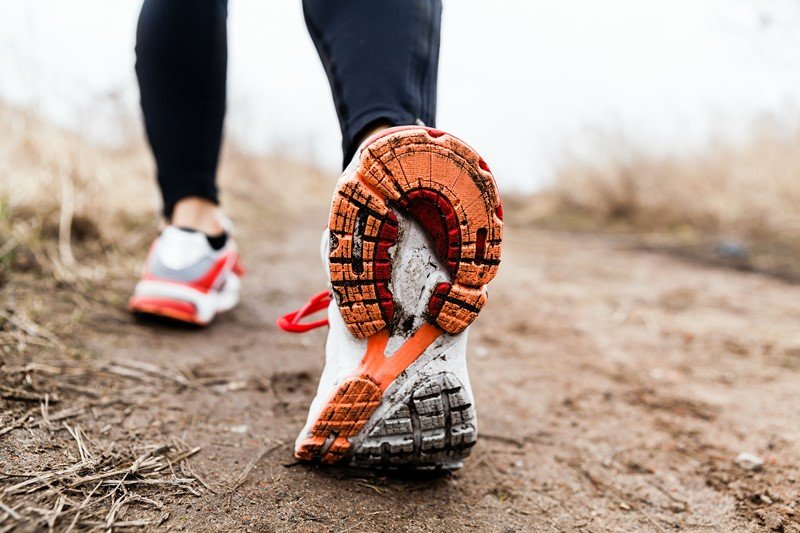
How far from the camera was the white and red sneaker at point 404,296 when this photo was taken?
2.51 feet

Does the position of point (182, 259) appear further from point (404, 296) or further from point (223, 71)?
point (404, 296)

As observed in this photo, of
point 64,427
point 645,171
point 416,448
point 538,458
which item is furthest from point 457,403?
point 645,171

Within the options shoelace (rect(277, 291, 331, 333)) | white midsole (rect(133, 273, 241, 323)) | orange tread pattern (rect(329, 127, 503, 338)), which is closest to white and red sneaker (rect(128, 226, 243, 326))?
white midsole (rect(133, 273, 241, 323))

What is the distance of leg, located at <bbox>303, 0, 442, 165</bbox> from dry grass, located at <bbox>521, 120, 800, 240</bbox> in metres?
4.85

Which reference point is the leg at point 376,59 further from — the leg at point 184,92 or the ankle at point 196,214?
the ankle at point 196,214

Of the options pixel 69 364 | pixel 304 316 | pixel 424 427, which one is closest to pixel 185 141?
pixel 69 364

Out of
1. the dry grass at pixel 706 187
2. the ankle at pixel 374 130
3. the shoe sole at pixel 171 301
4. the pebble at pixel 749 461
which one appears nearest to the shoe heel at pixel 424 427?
the ankle at pixel 374 130

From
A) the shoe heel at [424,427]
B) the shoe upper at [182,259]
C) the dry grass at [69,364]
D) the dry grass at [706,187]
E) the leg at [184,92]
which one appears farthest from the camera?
the dry grass at [706,187]

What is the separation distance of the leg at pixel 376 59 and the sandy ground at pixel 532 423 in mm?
537

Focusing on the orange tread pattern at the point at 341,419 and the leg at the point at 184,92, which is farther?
the leg at the point at 184,92

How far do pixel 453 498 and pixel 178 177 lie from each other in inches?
40.6

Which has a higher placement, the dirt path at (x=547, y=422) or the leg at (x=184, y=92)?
the leg at (x=184, y=92)

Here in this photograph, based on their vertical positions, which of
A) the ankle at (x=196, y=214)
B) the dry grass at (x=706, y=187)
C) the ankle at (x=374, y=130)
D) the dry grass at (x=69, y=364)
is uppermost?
the dry grass at (x=706, y=187)

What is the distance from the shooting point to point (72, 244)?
211cm
